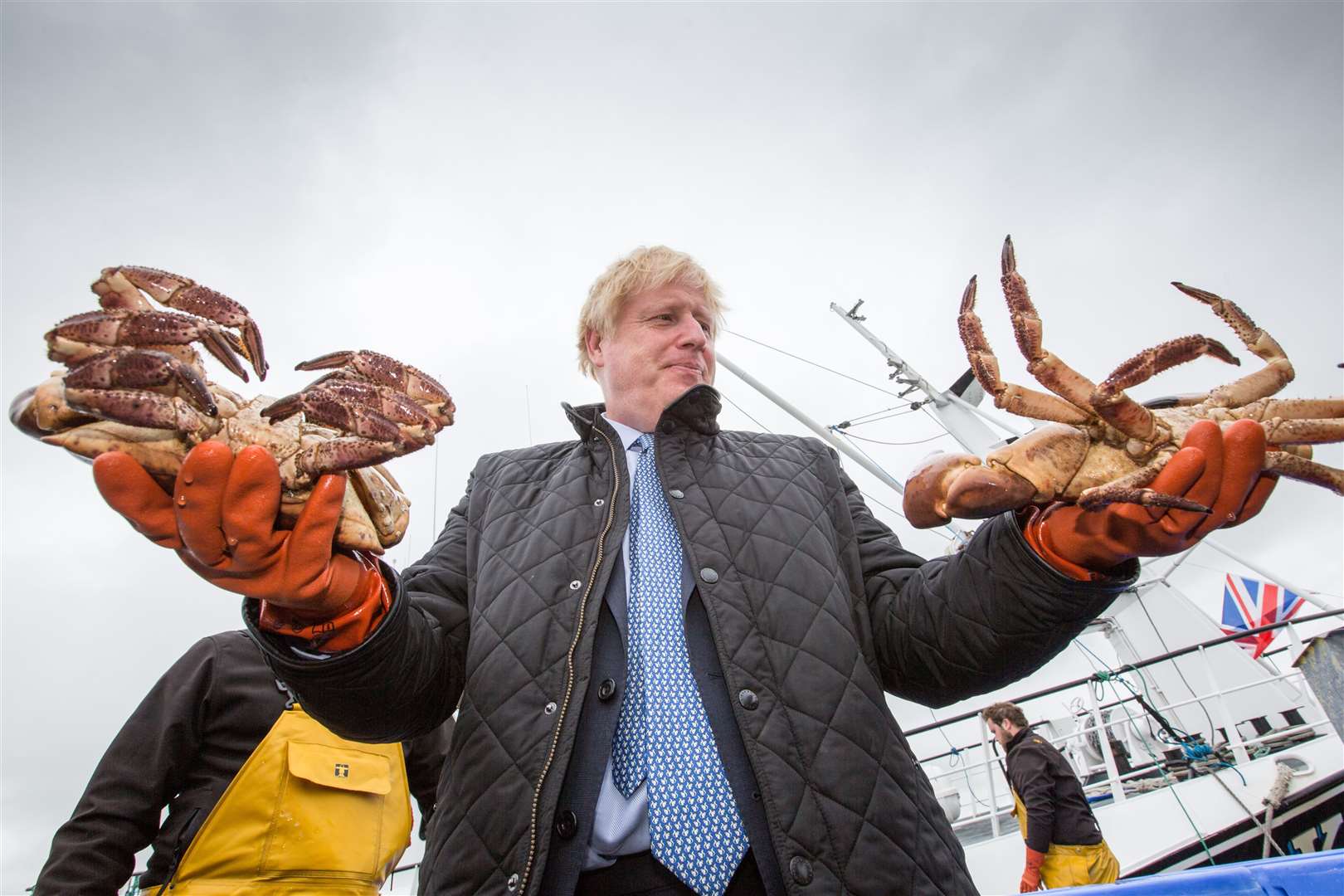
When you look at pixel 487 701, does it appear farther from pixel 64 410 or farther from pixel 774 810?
pixel 64 410

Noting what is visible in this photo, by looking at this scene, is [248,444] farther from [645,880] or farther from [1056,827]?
[1056,827]

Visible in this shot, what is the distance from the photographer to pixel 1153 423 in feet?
5.00

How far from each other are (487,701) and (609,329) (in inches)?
65.7

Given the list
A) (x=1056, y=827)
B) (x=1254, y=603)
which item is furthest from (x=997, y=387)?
(x=1254, y=603)

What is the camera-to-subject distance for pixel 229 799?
7.52ft

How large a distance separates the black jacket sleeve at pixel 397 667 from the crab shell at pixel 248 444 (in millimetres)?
160

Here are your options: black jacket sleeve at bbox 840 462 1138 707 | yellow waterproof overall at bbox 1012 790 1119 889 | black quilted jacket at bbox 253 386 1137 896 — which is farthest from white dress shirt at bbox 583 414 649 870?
yellow waterproof overall at bbox 1012 790 1119 889

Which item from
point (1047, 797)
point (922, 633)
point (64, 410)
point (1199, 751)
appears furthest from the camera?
point (1199, 751)

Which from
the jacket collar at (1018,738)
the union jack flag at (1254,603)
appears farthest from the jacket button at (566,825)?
the union jack flag at (1254,603)

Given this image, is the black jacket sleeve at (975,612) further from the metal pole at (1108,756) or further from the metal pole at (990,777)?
the metal pole at (1108,756)

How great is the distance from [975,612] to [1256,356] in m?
1.02

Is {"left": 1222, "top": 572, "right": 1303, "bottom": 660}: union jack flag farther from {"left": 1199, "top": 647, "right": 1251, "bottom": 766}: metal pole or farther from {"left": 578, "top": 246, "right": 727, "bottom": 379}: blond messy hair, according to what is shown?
{"left": 578, "top": 246, "right": 727, "bottom": 379}: blond messy hair

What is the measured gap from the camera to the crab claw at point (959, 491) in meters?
1.50

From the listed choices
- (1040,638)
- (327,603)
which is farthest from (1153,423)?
(327,603)
